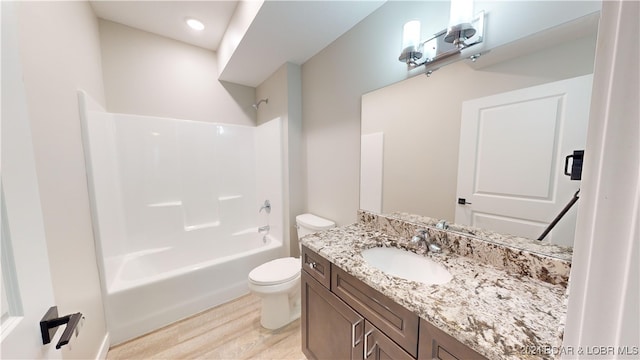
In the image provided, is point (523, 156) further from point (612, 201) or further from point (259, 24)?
point (259, 24)

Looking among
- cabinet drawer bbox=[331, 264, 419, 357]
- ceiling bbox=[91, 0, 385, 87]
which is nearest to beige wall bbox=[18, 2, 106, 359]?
ceiling bbox=[91, 0, 385, 87]

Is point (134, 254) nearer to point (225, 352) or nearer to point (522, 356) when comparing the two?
point (225, 352)

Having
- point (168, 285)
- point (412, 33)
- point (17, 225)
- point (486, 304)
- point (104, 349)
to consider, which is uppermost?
point (412, 33)

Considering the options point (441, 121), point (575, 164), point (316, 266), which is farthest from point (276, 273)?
point (575, 164)

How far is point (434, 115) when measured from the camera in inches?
47.7

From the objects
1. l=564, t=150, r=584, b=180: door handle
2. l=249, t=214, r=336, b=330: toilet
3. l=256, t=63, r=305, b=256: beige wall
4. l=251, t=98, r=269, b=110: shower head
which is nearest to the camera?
l=564, t=150, r=584, b=180: door handle

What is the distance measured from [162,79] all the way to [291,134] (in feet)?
4.87

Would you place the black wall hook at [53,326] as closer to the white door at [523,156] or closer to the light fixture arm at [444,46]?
the white door at [523,156]

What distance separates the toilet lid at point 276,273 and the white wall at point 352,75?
560mm

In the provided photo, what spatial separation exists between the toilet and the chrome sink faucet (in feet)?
2.92

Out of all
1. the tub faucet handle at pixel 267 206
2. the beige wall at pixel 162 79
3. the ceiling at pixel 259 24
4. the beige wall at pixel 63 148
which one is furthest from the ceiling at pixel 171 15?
the tub faucet handle at pixel 267 206

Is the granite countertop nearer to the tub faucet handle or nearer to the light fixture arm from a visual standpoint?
the light fixture arm

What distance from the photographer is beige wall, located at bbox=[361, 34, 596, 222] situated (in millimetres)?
859

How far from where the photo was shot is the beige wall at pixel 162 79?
6.71ft
